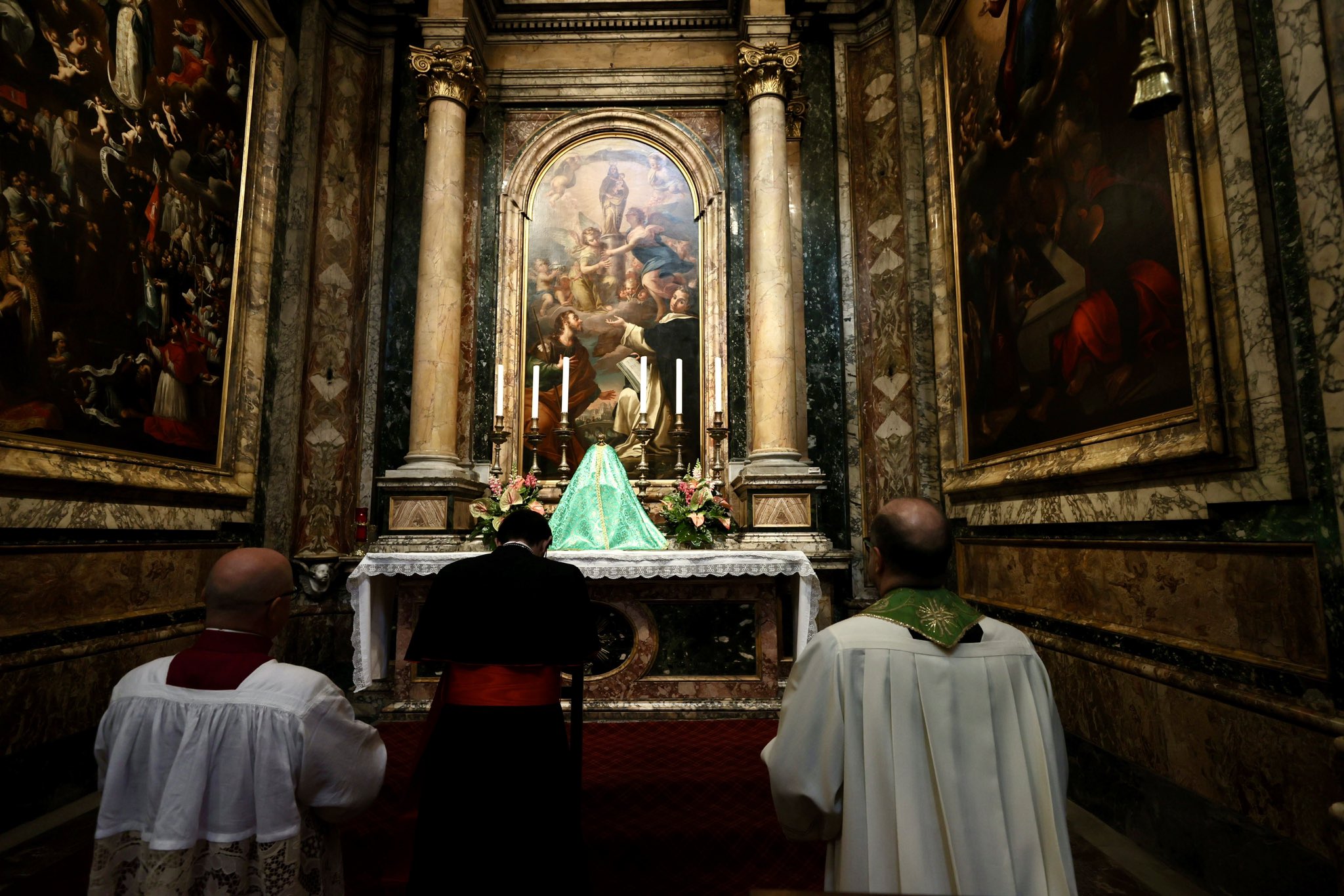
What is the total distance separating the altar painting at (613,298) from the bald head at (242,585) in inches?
203

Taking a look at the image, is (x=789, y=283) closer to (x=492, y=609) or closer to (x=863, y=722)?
(x=492, y=609)

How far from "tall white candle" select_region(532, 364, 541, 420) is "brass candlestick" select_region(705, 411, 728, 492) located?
1627mm

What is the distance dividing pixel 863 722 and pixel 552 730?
4.80ft

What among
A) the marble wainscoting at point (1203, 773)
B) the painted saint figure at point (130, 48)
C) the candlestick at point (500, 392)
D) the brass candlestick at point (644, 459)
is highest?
the painted saint figure at point (130, 48)

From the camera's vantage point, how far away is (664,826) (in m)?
3.44

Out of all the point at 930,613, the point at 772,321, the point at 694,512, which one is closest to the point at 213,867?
the point at 930,613

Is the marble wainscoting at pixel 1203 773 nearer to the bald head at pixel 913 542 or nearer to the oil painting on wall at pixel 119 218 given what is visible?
the bald head at pixel 913 542

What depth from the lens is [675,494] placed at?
6.20m

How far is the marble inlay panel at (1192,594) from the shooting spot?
2748 mm

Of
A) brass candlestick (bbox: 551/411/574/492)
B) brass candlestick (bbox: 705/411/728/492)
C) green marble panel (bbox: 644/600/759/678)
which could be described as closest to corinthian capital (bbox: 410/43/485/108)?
brass candlestick (bbox: 551/411/574/492)

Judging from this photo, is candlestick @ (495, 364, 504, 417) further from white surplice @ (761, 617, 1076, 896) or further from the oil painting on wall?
white surplice @ (761, 617, 1076, 896)

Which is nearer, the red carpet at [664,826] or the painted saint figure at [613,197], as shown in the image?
the red carpet at [664,826]

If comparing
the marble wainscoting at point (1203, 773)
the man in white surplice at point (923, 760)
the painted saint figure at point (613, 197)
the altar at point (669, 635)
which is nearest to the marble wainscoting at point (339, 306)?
the altar at point (669, 635)

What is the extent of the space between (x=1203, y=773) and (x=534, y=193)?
7.24 m
